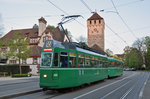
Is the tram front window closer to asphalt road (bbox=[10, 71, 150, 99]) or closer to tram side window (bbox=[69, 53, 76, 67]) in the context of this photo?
tram side window (bbox=[69, 53, 76, 67])

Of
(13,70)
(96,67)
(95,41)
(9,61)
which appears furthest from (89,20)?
(96,67)

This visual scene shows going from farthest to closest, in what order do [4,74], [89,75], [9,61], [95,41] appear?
[95,41] → [9,61] → [4,74] → [89,75]

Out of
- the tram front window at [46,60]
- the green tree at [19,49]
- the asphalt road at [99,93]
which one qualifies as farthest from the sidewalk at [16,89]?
the green tree at [19,49]

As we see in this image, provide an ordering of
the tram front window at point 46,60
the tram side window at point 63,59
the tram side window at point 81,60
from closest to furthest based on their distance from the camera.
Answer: the tram front window at point 46,60 → the tram side window at point 63,59 → the tram side window at point 81,60

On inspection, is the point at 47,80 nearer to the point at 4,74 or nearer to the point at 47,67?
the point at 47,67

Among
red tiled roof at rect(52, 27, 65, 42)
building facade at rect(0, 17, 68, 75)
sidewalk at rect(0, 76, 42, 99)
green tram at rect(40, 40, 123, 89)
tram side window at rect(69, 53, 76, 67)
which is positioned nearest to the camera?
sidewalk at rect(0, 76, 42, 99)

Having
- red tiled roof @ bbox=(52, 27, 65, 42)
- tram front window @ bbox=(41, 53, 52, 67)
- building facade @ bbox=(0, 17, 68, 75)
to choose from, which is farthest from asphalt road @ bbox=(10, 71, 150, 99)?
red tiled roof @ bbox=(52, 27, 65, 42)

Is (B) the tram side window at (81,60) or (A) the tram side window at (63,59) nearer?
(A) the tram side window at (63,59)

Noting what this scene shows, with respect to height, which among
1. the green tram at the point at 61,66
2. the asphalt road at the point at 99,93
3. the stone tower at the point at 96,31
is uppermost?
the stone tower at the point at 96,31

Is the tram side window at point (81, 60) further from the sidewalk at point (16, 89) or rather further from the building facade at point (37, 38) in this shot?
the building facade at point (37, 38)

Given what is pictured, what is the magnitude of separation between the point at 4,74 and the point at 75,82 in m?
24.8

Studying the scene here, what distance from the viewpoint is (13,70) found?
37.3 metres

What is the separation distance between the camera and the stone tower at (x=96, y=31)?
73500 mm

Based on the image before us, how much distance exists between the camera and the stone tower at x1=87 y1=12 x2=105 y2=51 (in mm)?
73500
